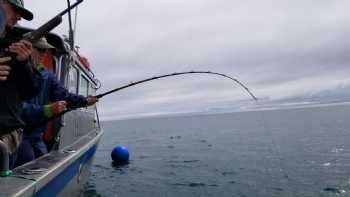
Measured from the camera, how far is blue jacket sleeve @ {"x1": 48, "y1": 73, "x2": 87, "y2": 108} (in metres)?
4.65

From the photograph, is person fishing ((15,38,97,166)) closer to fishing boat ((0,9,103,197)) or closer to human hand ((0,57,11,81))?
fishing boat ((0,9,103,197))

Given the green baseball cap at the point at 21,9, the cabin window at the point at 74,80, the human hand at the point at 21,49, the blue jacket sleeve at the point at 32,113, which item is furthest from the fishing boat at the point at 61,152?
the human hand at the point at 21,49

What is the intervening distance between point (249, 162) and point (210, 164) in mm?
2436

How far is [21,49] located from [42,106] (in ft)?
5.38

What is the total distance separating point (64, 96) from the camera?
4.99m

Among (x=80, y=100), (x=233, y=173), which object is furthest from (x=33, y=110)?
(x=233, y=173)

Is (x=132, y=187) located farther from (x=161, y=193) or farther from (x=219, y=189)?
(x=219, y=189)

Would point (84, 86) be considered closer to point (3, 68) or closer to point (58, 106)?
point (58, 106)

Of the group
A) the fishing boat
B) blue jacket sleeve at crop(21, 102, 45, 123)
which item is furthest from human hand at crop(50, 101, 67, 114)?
the fishing boat

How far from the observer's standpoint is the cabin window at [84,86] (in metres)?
8.65

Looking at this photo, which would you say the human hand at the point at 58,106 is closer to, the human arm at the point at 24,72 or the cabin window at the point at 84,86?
the human arm at the point at 24,72

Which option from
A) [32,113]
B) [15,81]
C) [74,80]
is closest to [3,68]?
[15,81]

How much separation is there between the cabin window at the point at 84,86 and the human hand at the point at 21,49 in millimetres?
5753

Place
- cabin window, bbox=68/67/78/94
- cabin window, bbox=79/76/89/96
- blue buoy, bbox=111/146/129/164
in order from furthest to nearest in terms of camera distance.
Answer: blue buoy, bbox=111/146/129/164, cabin window, bbox=79/76/89/96, cabin window, bbox=68/67/78/94
